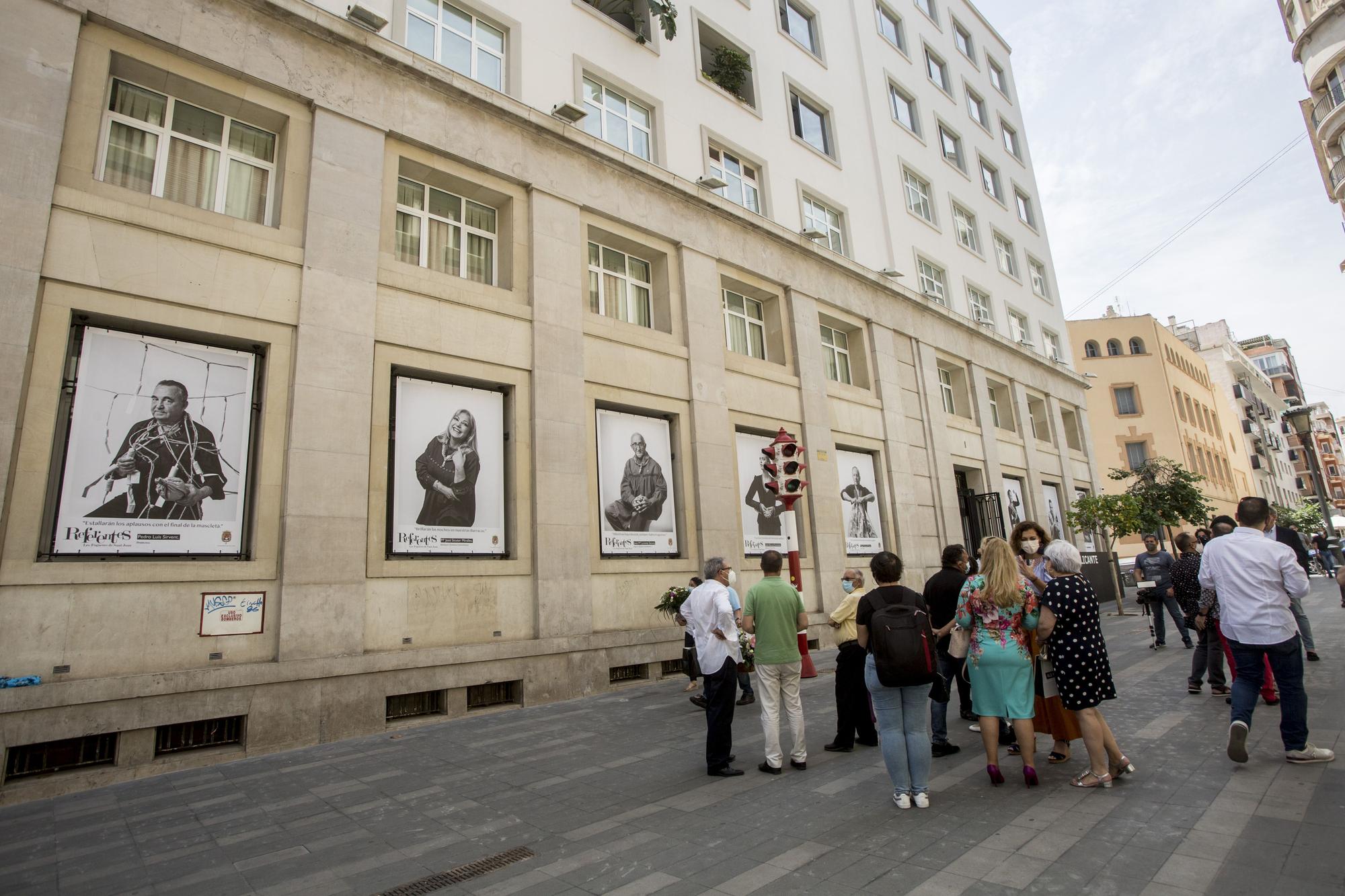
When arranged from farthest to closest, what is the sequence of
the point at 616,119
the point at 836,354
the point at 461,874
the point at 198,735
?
the point at 836,354
the point at 616,119
the point at 198,735
the point at 461,874

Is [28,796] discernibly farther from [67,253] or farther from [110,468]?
[67,253]

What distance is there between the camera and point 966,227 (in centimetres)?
2745

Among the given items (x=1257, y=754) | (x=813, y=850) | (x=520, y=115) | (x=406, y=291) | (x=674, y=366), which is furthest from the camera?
(x=674, y=366)

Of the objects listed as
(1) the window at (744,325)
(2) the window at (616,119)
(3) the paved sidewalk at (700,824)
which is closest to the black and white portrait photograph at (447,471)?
(3) the paved sidewalk at (700,824)

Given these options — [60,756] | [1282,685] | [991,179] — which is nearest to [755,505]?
[1282,685]

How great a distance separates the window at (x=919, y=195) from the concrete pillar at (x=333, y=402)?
61.7 ft

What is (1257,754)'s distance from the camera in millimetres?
5805

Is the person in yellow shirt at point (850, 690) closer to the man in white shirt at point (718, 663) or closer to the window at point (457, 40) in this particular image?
the man in white shirt at point (718, 663)

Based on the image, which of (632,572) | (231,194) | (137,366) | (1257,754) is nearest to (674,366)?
(632,572)

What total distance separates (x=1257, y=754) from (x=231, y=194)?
1325 cm

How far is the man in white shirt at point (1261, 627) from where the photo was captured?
5.50 metres

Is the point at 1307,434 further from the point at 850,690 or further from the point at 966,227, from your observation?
the point at 850,690

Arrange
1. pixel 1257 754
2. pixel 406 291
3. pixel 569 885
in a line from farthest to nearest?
pixel 406 291 < pixel 1257 754 < pixel 569 885

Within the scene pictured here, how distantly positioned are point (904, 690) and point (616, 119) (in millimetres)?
13728
